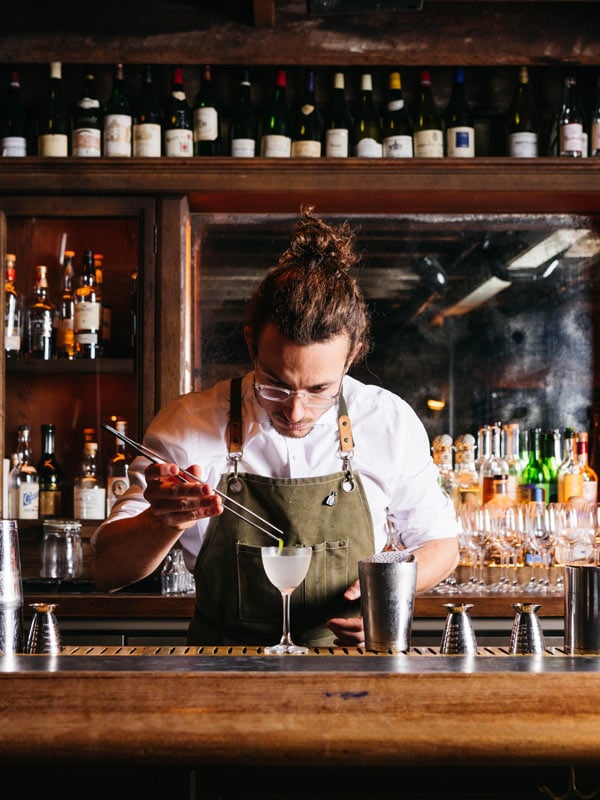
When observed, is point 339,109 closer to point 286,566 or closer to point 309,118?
point 309,118

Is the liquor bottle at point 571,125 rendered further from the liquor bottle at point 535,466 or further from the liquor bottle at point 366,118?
the liquor bottle at point 535,466

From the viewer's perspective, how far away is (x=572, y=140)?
294 cm

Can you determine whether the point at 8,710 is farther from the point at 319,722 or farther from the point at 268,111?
the point at 268,111

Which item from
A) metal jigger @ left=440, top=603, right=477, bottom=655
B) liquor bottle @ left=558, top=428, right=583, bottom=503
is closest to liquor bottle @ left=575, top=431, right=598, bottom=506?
liquor bottle @ left=558, top=428, right=583, bottom=503

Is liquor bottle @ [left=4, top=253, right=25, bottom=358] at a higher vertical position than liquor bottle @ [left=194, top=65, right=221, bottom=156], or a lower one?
lower

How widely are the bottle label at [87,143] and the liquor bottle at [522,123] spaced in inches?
49.6

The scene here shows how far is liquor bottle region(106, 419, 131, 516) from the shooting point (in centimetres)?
297

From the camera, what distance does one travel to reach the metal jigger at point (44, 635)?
4.01 ft

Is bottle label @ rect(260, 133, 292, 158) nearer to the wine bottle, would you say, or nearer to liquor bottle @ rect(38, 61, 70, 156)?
the wine bottle

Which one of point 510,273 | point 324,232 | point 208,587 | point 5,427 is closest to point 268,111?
point 510,273

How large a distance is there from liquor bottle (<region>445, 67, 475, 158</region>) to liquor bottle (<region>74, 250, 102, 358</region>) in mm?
1168

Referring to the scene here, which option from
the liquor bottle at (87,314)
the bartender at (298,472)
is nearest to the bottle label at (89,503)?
the liquor bottle at (87,314)

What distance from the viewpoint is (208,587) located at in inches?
70.7

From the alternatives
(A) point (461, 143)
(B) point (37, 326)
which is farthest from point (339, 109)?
(B) point (37, 326)
